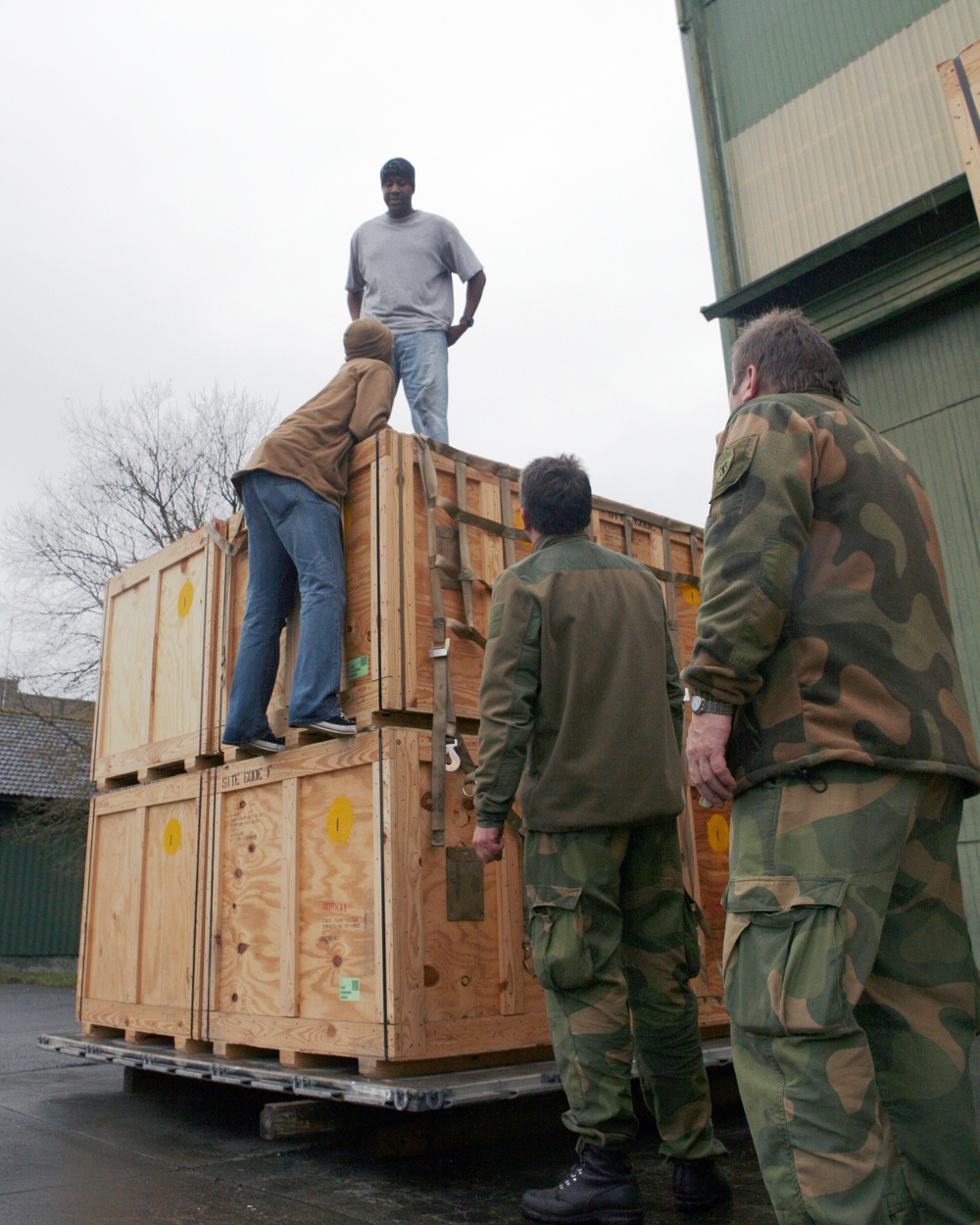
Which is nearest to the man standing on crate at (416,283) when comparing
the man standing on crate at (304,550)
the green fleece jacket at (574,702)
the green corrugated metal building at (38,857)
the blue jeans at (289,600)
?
the man standing on crate at (304,550)

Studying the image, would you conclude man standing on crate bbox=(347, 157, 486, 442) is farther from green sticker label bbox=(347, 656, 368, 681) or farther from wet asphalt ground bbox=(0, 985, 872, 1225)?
wet asphalt ground bbox=(0, 985, 872, 1225)

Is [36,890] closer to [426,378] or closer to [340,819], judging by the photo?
[426,378]

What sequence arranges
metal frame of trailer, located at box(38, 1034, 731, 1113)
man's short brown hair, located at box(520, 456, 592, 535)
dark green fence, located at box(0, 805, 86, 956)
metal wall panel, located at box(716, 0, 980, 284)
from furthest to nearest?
1. dark green fence, located at box(0, 805, 86, 956)
2. metal wall panel, located at box(716, 0, 980, 284)
3. man's short brown hair, located at box(520, 456, 592, 535)
4. metal frame of trailer, located at box(38, 1034, 731, 1113)

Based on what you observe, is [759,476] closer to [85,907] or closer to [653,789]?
[653,789]

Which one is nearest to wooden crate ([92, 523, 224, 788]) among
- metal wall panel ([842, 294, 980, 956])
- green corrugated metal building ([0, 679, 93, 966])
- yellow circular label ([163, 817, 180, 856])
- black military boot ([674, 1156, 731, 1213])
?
yellow circular label ([163, 817, 180, 856])

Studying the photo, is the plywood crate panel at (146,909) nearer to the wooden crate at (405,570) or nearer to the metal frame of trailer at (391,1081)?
the metal frame of trailer at (391,1081)

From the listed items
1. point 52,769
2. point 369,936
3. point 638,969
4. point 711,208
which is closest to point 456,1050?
point 369,936

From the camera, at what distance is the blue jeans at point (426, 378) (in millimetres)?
6641

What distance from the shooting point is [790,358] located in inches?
114

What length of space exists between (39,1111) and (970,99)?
712 centimetres

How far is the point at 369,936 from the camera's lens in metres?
4.34

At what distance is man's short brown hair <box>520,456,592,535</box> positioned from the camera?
13.2ft

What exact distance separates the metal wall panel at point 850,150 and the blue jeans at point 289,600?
6.93m

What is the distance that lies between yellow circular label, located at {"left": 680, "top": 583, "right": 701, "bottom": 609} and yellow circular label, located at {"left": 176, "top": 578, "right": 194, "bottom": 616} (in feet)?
9.27
